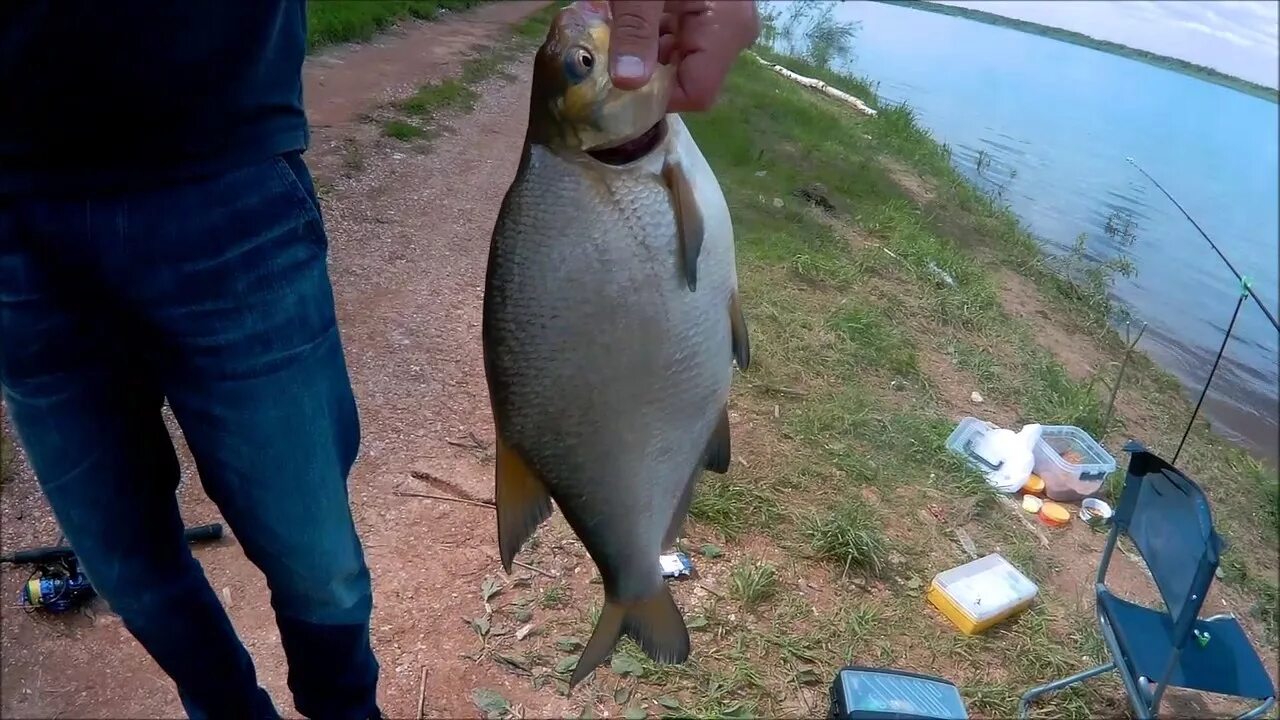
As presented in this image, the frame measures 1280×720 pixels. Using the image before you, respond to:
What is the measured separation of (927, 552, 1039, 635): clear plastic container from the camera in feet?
Result: 12.3

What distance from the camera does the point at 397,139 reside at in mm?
7945

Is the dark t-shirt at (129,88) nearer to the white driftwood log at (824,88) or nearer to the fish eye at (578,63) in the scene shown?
the fish eye at (578,63)

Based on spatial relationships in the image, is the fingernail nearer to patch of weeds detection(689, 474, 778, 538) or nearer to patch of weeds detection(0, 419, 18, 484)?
patch of weeds detection(689, 474, 778, 538)

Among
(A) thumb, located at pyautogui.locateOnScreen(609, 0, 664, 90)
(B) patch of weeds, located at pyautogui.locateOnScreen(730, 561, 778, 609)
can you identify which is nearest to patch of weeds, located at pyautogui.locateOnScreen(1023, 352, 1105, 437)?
(B) patch of weeds, located at pyautogui.locateOnScreen(730, 561, 778, 609)

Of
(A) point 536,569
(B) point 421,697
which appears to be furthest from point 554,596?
(B) point 421,697

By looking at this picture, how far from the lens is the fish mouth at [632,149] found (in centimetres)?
130

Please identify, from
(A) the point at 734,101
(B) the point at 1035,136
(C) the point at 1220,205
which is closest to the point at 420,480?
(A) the point at 734,101

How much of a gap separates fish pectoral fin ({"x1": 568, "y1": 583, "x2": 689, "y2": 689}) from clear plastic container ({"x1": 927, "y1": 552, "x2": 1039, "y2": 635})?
261 centimetres

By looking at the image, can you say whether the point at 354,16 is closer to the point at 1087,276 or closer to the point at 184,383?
the point at 1087,276

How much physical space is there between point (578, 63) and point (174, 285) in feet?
2.44

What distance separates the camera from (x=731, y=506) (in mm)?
4066

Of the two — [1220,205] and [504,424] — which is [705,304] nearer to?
[504,424]

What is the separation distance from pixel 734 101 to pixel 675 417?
43.8 ft

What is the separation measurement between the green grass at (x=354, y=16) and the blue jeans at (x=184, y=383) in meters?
9.18
